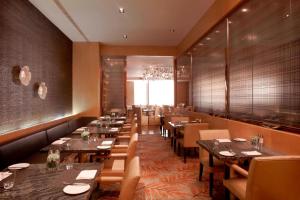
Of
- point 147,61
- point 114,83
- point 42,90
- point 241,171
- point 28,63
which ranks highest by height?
point 147,61

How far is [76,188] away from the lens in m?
1.72

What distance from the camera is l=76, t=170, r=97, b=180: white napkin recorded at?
1.95 metres

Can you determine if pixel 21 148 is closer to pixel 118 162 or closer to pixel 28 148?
pixel 28 148

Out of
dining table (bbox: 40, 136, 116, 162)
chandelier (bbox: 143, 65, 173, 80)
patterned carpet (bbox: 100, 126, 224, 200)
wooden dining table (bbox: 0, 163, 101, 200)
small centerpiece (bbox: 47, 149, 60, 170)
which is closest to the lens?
wooden dining table (bbox: 0, 163, 101, 200)

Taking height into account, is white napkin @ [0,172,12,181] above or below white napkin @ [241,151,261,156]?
below

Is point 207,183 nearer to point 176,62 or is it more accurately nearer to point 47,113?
point 47,113

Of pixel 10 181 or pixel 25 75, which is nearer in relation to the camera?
pixel 10 181

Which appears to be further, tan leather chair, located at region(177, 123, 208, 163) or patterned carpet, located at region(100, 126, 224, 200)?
tan leather chair, located at region(177, 123, 208, 163)

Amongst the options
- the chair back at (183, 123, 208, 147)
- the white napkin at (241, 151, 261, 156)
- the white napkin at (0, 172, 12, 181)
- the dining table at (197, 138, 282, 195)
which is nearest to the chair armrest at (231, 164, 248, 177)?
the dining table at (197, 138, 282, 195)

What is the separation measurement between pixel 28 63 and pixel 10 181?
3.32 meters

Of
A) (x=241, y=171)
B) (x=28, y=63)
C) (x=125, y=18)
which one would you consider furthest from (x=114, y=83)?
(x=241, y=171)

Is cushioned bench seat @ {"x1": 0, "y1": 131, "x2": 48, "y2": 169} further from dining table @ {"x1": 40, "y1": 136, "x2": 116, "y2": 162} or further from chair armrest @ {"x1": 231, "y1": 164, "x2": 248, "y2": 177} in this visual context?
chair armrest @ {"x1": 231, "y1": 164, "x2": 248, "y2": 177}

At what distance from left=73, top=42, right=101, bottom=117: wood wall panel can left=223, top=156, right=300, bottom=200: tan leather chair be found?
666 centimetres

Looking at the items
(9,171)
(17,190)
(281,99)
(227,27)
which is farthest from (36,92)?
(281,99)
